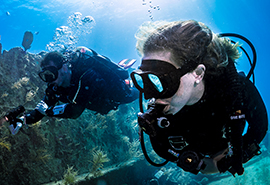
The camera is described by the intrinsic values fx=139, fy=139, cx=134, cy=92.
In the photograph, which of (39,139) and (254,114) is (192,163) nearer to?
(254,114)

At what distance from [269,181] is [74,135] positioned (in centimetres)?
1353

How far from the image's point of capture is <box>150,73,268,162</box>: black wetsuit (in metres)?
1.77

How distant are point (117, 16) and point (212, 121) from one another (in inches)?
2003

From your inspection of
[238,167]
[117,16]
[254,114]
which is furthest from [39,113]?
[117,16]

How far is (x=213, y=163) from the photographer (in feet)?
5.74

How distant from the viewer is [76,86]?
3988 millimetres

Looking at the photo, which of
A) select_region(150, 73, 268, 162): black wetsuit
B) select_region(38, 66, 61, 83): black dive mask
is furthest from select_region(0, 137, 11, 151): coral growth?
select_region(150, 73, 268, 162): black wetsuit

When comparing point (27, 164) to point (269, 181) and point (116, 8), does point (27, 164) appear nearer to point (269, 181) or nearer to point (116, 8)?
point (269, 181)

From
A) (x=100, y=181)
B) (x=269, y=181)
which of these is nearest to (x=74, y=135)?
(x=100, y=181)

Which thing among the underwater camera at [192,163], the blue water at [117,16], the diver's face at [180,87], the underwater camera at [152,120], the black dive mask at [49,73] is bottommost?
the underwater camera at [192,163]

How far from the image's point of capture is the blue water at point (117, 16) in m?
35.9

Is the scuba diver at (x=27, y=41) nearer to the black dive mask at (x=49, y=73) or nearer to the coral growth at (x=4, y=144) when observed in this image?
the coral growth at (x=4, y=144)

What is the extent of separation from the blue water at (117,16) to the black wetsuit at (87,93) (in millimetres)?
28303

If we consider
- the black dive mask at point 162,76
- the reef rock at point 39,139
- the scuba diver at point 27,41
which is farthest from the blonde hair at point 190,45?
the scuba diver at point 27,41
